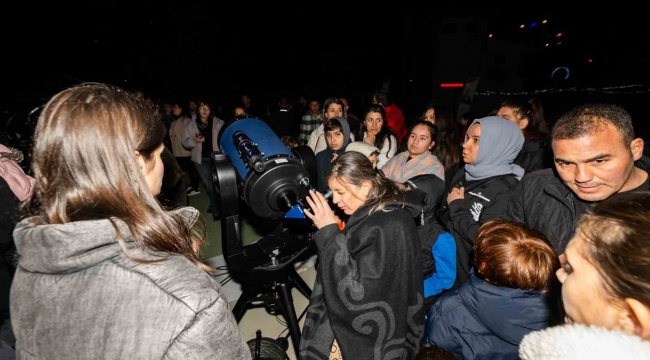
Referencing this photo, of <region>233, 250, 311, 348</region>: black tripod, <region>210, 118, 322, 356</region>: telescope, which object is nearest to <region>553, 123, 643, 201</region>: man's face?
<region>210, 118, 322, 356</region>: telescope

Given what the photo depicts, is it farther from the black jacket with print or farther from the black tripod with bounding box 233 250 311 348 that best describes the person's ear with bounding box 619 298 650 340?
the black tripod with bounding box 233 250 311 348

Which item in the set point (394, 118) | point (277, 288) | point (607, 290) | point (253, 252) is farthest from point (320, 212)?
point (394, 118)

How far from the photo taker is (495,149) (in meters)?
2.30

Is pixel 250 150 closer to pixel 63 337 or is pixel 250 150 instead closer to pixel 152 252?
pixel 152 252

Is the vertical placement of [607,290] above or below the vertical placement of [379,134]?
below

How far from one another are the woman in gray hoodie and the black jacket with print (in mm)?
1673

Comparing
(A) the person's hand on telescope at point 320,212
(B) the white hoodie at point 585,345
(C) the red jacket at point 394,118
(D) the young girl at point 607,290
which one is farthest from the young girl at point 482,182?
(C) the red jacket at point 394,118

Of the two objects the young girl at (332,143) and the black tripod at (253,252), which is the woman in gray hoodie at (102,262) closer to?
the black tripod at (253,252)

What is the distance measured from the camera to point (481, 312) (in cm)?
135

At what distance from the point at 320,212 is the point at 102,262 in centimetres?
108

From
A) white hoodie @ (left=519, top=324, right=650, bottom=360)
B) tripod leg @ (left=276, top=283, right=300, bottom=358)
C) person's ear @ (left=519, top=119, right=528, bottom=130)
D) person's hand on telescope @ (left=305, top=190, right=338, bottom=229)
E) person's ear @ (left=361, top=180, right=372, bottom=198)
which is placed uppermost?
person's ear @ (left=519, top=119, right=528, bottom=130)

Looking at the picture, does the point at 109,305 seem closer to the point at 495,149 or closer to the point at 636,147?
the point at 636,147

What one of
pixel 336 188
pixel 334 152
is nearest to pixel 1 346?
pixel 336 188

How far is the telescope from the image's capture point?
1755 millimetres
